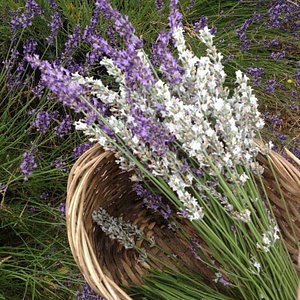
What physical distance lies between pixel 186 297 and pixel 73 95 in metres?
0.57

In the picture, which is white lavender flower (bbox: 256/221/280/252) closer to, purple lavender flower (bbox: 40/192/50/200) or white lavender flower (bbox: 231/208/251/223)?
white lavender flower (bbox: 231/208/251/223)

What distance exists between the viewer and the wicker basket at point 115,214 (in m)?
1.01

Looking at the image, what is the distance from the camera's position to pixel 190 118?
885 mm

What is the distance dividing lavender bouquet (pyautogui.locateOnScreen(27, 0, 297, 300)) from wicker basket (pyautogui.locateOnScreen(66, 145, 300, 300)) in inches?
Answer: 5.2

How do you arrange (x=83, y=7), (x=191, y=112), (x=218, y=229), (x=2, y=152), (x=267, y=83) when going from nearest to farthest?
(x=191, y=112), (x=218, y=229), (x=2, y=152), (x=83, y=7), (x=267, y=83)

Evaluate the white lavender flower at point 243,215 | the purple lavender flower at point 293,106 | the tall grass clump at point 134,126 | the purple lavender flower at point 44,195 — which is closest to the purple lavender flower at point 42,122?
the tall grass clump at point 134,126

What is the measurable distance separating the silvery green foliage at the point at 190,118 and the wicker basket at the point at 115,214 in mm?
151

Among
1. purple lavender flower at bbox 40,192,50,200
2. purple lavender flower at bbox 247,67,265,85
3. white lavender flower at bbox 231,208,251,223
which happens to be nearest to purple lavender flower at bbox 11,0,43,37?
purple lavender flower at bbox 40,192,50,200

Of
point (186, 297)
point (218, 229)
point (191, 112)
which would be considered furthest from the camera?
point (186, 297)

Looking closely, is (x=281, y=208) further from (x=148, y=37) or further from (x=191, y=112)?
(x=148, y=37)

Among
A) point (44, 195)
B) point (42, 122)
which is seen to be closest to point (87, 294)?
point (44, 195)

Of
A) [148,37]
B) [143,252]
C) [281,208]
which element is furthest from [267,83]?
[143,252]

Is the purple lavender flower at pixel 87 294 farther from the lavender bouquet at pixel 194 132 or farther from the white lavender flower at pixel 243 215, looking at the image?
the white lavender flower at pixel 243 215

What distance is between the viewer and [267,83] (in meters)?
1.78
